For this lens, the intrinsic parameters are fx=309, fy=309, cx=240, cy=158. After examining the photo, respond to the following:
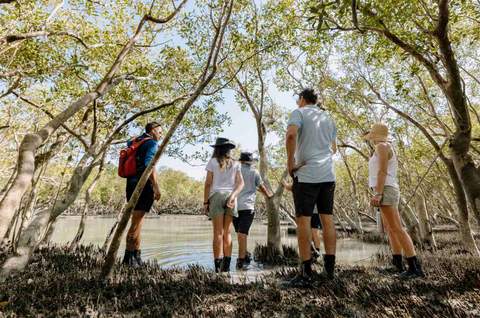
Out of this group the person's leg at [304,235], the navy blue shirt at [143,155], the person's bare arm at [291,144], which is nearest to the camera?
the person's leg at [304,235]

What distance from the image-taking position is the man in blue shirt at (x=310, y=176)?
3.23 m

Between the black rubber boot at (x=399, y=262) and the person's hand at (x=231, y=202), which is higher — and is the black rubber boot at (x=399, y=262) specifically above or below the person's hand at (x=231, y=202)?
below

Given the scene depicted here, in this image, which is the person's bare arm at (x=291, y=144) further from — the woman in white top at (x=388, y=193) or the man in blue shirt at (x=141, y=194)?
the man in blue shirt at (x=141, y=194)

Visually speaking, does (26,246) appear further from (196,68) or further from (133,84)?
(196,68)

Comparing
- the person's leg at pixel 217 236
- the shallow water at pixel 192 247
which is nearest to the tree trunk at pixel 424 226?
the shallow water at pixel 192 247

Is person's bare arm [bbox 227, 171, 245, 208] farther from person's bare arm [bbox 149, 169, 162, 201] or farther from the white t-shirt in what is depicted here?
person's bare arm [bbox 149, 169, 162, 201]

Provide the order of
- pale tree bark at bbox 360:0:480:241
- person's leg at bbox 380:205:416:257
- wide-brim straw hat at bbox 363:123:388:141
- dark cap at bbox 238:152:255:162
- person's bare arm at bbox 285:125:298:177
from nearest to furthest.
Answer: person's bare arm at bbox 285:125:298:177 → person's leg at bbox 380:205:416:257 → pale tree bark at bbox 360:0:480:241 → wide-brim straw hat at bbox 363:123:388:141 → dark cap at bbox 238:152:255:162

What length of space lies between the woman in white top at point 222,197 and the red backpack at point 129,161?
1.08 m

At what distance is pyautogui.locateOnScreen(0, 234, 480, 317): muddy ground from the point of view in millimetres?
2342

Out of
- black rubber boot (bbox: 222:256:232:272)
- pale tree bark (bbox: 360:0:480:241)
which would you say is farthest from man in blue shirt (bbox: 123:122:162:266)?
pale tree bark (bbox: 360:0:480:241)

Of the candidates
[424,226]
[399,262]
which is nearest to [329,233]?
[399,262]

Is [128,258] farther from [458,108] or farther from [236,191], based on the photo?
[458,108]

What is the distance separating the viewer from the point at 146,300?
2.71m

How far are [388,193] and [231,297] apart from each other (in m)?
2.29
